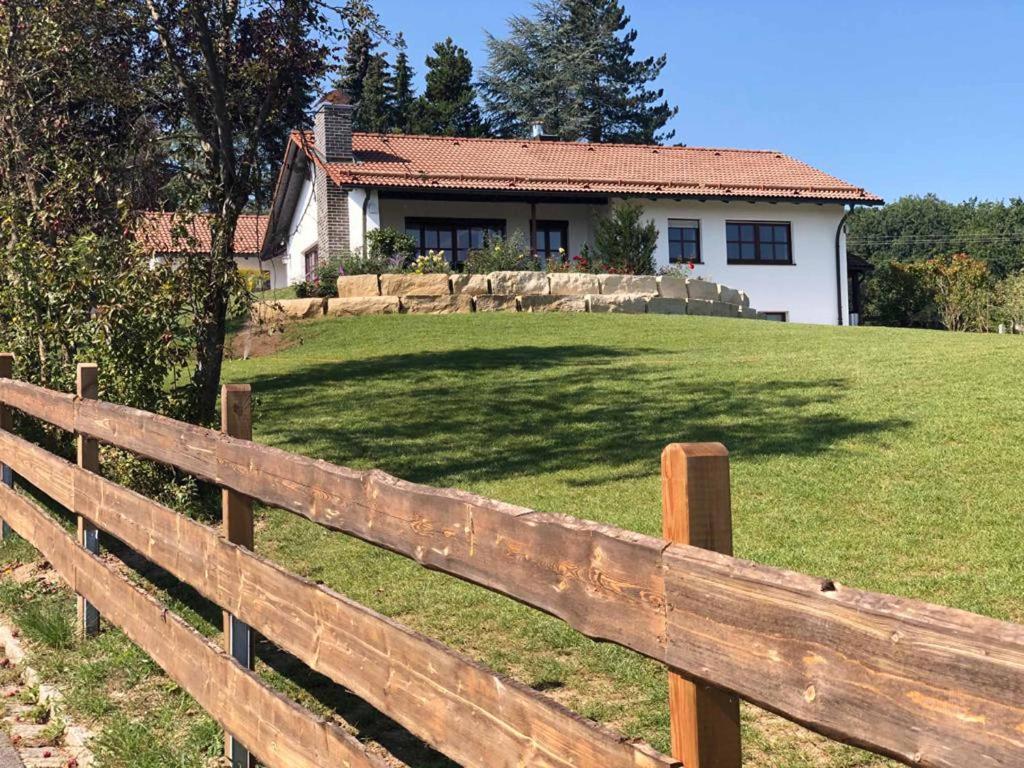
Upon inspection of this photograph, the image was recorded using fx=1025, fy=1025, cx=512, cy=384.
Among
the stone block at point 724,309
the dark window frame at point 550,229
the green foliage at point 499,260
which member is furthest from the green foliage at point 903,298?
the green foliage at point 499,260

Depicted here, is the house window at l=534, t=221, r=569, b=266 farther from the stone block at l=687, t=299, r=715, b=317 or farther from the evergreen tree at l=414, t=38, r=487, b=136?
the evergreen tree at l=414, t=38, r=487, b=136

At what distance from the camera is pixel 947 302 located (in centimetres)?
3184

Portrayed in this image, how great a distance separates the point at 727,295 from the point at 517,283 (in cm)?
610

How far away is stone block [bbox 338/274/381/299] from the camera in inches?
840

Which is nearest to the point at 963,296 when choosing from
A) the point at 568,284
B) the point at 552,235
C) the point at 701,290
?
the point at 701,290

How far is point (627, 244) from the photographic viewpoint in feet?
84.5

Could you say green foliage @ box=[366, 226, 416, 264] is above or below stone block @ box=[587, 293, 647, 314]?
above

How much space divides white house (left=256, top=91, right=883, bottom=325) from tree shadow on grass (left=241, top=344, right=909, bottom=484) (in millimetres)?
14753

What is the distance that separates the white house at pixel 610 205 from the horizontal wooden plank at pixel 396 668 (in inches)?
976

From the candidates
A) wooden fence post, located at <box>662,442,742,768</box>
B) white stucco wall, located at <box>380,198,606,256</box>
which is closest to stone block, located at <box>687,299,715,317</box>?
white stucco wall, located at <box>380,198,606,256</box>

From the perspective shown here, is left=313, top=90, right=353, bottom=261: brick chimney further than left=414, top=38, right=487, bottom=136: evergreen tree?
No

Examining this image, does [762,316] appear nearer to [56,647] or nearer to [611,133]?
[56,647]

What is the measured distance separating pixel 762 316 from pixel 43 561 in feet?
78.5

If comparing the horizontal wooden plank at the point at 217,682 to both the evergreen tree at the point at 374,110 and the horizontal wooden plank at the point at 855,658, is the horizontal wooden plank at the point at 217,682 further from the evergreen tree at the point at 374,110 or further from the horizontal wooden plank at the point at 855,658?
the evergreen tree at the point at 374,110
